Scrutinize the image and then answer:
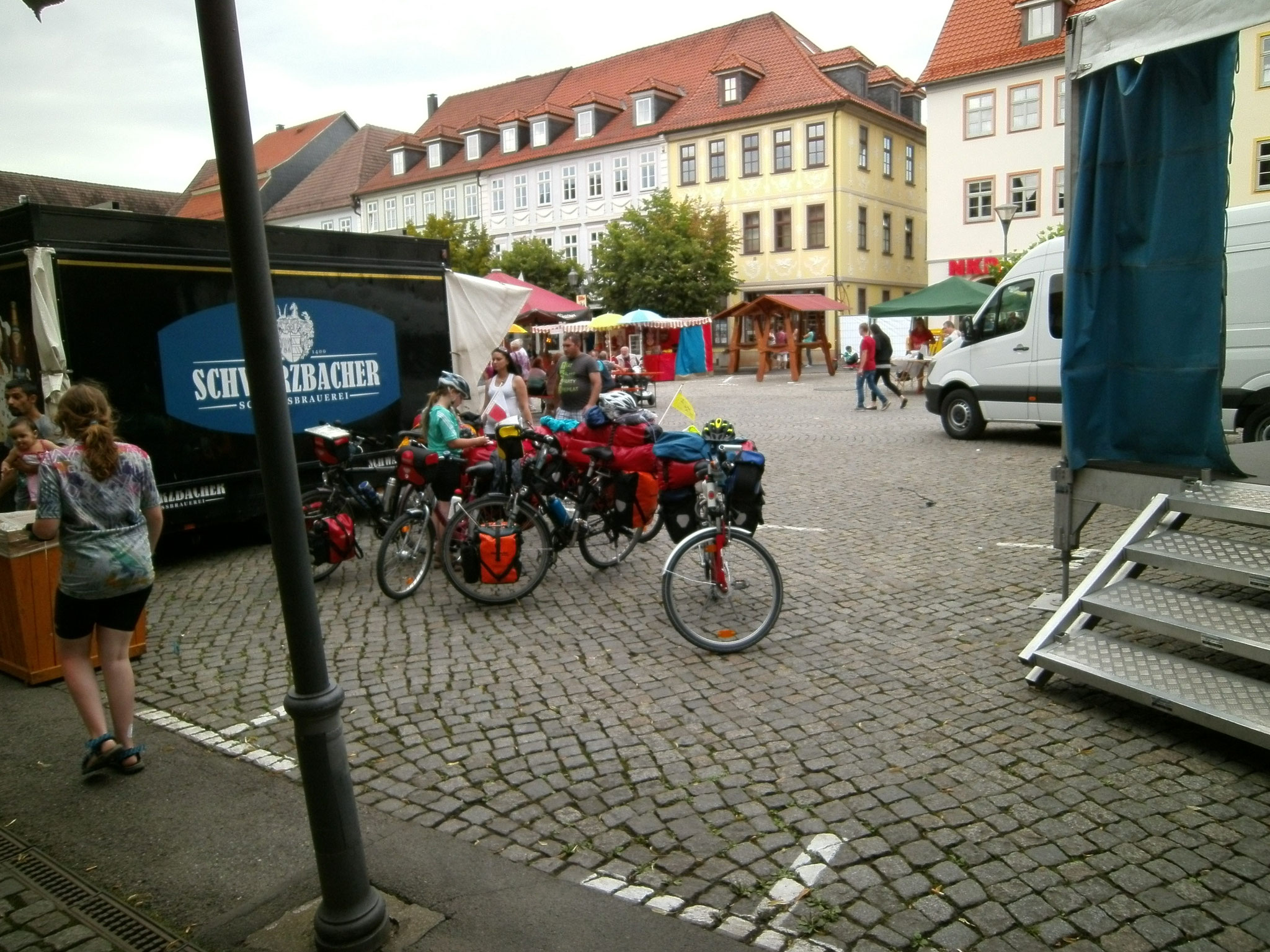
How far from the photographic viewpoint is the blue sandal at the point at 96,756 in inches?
A: 176

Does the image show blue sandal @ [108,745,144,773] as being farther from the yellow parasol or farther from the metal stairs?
the yellow parasol

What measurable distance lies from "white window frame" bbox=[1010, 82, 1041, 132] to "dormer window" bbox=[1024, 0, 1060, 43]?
1.62 metres

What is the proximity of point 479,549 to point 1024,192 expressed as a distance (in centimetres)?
3532

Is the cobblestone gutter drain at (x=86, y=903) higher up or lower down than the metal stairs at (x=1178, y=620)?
lower down

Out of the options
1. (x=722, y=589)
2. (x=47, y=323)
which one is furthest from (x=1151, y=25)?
(x=47, y=323)

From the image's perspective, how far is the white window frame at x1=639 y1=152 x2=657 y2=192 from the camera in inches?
1948

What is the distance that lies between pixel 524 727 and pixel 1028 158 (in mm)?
37059

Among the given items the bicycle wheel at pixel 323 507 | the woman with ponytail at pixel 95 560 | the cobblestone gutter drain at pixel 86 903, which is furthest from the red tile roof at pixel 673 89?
the cobblestone gutter drain at pixel 86 903

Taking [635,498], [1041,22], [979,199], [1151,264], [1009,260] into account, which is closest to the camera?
[1151,264]

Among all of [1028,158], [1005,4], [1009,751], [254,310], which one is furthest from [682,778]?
[1005,4]

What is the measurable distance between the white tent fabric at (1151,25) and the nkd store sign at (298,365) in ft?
19.3

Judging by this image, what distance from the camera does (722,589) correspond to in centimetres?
607

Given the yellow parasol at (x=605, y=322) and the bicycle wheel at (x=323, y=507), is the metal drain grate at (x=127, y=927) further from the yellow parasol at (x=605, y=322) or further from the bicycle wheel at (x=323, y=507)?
the yellow parasol at (x=605, y=322)

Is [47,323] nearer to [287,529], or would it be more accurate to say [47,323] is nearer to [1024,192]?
[287,529]
